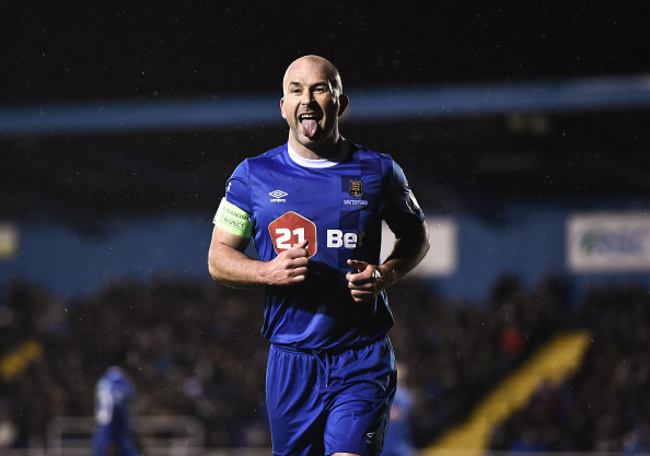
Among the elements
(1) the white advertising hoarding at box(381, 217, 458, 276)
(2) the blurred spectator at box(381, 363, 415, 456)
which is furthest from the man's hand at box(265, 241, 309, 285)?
(1) the white advertising hoarding at box(381, 217, 458, 276)

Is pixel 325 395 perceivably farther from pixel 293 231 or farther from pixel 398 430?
pixel 398 430

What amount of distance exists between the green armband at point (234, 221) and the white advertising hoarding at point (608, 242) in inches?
658

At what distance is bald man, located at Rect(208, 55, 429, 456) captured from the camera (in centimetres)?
353

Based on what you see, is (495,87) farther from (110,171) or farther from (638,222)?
(110,171)

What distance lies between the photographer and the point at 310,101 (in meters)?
3.50

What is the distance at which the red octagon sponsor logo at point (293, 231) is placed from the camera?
3545mm

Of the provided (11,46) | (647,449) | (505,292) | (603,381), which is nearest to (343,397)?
(647,449)

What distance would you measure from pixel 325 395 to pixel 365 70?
687 inches

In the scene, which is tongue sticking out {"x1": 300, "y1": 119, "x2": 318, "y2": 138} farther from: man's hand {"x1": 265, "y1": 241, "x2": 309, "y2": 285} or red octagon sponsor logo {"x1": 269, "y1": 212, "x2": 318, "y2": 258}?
man's hand {"x1": 265, "y1": 241, "x2": 309, "y2": 285}

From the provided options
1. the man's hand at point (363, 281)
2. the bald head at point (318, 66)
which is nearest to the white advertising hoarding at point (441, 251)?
the bald head at point (318, 66)

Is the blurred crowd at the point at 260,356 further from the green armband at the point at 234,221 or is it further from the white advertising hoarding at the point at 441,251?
the green armband at the point at 234,221

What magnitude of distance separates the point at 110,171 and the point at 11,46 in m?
3.48

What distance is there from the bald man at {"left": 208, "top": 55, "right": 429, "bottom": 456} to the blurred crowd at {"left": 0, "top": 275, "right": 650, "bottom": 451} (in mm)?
10619

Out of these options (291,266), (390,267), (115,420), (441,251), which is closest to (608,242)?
(441,251)
